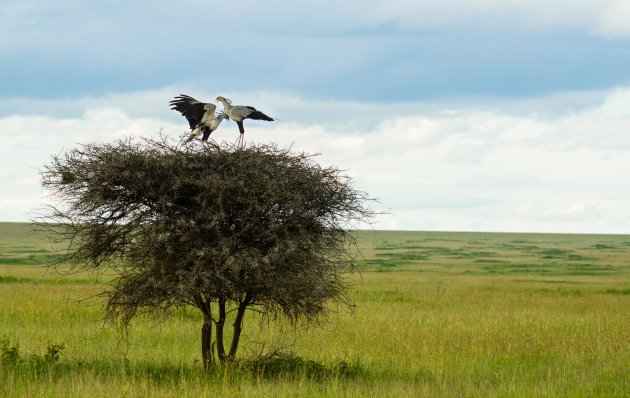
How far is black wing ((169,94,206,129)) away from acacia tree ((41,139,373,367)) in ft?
3.06

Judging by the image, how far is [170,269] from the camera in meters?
12.9

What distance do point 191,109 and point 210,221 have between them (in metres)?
2.36

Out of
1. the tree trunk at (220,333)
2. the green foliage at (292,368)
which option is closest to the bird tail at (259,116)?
the tree trunk at (220,333)

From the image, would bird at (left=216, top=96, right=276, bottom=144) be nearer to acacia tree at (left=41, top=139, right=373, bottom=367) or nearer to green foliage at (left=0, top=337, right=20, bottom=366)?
acacia tree at (left=41, top=139, right=373, bottom=367)

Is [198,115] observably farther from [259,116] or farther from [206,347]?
[206,347]

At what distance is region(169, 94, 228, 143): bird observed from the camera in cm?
1383

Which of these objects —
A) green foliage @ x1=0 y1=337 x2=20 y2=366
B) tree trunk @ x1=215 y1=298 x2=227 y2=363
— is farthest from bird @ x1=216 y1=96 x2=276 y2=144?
green foliage @ x1=0 y1=337 x2=20 y2=366

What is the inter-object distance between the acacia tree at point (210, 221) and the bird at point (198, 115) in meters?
0.62

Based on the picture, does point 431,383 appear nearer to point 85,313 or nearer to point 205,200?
point 205,200

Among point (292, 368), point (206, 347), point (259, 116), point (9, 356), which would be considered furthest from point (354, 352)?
point (9, 356)

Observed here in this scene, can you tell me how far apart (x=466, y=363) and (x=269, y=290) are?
5.17 m

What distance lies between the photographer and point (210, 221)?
12.8 meters

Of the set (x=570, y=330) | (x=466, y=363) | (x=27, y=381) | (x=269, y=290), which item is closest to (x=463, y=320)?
(x=570, y=330)

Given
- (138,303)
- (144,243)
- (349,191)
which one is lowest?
(138,303)
